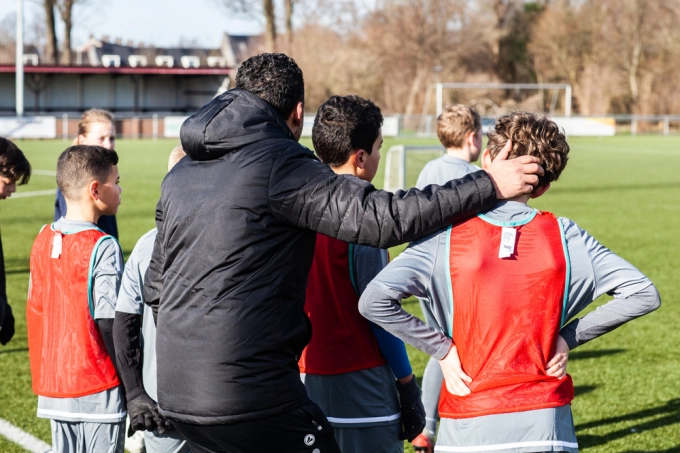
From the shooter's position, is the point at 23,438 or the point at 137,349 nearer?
the point at 137,349

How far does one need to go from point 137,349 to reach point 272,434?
2.52ft

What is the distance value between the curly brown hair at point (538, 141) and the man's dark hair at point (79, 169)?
1690 mm

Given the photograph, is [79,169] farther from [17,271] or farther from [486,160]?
[17,271]

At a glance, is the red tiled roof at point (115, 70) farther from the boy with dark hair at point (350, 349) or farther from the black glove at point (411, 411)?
the black glove at point (411, 411)

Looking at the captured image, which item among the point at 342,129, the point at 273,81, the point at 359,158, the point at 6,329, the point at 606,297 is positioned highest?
the point at 273,81

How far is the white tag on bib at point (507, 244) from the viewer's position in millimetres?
2283

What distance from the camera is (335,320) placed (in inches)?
113

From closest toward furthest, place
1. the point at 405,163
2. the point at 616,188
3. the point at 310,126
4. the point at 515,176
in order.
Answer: the point at 515,176
the point at 405,163
the point at 616,188
the point at 310,126

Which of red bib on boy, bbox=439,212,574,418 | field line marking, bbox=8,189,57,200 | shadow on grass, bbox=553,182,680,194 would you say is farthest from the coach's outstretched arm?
shadow on grass, bbox=553,182,680,194

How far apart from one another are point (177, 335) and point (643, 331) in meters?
5.98

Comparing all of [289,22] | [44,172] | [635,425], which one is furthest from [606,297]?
[289,22]

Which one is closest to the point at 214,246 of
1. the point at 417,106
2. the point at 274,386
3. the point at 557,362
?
the point at 274,386

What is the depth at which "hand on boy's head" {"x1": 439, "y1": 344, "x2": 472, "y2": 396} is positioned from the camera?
231 centimetres

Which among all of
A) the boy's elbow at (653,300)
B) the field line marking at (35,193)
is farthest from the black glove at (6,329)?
the field line marking at (35,193)
